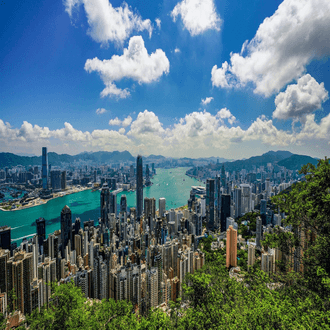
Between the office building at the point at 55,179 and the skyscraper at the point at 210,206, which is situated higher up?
the office building at the point at 55,179

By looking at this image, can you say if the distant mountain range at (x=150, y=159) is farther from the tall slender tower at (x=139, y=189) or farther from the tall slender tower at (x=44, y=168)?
the tall slender tower at (x=139, y=189)

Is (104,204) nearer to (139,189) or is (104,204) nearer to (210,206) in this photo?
(139,189)

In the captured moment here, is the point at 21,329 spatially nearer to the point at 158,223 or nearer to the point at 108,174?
the point at 158,223

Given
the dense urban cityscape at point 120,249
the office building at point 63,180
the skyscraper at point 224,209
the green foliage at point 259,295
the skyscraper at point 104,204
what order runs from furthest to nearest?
the office building at point 63,180, the skyscraper at point 224,209, the skyscraper at point 104,204, the dense urban cityscape at point 120,249, the green foliage at point 259,295

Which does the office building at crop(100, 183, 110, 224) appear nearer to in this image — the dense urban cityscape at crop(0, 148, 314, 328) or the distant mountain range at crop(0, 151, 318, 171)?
the dense urban cityscape at crop(0, 148, 314, 328)

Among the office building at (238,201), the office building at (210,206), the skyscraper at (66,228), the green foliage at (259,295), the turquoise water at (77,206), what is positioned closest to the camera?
the green foliage at (259,295)

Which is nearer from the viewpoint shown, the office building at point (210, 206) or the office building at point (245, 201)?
the office building at point (210, 206)

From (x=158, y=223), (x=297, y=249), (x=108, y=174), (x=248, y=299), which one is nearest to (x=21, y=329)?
(x=248, y=299)

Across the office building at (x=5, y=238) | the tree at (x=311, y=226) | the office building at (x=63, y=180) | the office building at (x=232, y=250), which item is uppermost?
the tree at (x=311, y=226)

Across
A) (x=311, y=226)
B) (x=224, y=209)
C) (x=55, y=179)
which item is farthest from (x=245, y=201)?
(x=55, y=179)

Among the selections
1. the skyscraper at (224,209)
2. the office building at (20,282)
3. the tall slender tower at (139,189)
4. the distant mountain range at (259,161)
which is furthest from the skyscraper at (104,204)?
the distant mountain range at (259,161)
